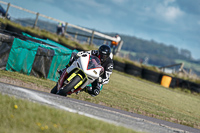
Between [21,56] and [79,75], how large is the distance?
4.84 m

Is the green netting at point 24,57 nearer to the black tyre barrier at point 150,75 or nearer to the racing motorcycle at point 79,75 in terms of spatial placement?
the racing motorcycle at point 79,75

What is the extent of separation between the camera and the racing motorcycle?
6938mm

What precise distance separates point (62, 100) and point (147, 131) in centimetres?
161

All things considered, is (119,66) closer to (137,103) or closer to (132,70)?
(132,70)

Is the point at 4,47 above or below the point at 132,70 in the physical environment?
above

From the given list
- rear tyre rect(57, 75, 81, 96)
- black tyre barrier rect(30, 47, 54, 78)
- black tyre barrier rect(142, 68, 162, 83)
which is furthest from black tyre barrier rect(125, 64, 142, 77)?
rear tyre rect(57, 75, 81, 96)

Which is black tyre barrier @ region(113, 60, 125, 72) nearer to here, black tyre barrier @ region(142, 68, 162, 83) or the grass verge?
black tyre barrier @ region(142, 68, 162, 83)

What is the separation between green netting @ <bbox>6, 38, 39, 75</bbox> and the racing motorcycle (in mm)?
4186

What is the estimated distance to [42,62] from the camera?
459 inches

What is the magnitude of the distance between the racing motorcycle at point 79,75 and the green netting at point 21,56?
4.19 meters

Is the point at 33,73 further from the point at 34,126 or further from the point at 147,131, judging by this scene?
the point at 34,126

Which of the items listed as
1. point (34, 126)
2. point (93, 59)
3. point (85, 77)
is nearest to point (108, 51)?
point (93, 59)

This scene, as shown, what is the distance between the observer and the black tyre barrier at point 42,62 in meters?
11.5

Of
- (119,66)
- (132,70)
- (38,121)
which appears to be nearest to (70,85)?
(38,121)
